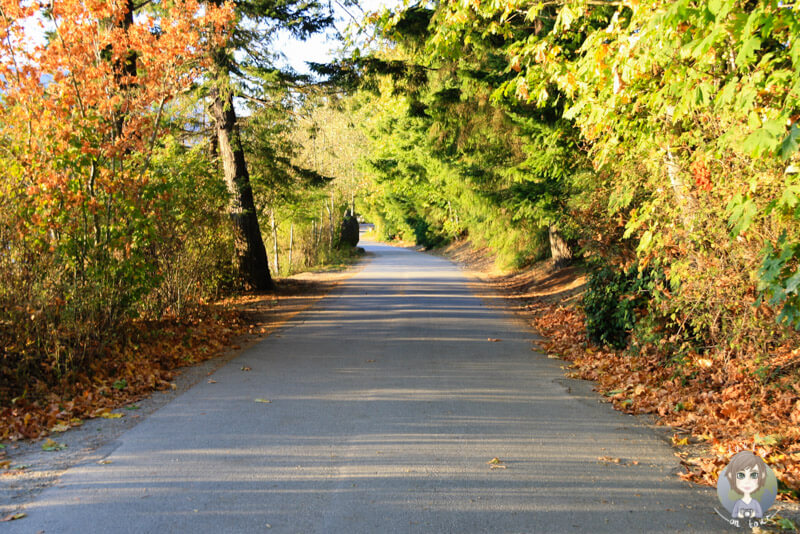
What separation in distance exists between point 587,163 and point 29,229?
9896mm

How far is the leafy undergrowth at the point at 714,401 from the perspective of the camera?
17.2ft

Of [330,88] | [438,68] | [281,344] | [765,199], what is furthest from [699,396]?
[438,68]

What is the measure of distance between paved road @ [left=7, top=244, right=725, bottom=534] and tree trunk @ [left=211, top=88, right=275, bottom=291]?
8.76 meters

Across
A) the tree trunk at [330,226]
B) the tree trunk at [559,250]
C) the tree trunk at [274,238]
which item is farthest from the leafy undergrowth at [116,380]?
the tree trunk at [330,226]

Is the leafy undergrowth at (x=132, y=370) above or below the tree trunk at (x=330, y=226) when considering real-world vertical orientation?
below

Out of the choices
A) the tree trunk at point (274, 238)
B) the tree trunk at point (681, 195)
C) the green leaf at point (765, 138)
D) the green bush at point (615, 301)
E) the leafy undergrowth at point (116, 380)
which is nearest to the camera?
the green leaf at point (765, 138)

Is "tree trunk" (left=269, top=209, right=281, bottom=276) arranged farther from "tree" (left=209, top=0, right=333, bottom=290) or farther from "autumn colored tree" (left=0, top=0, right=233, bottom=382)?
"autumn colored tree" (left=0, top=0, right=233, bottom=382)

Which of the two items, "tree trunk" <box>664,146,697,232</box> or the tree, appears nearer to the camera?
"tree trunk" <box>664,146,697,232</box>

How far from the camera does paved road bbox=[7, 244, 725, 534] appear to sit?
4.18 m

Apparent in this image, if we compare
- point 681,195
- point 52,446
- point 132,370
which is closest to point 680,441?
point 681,195

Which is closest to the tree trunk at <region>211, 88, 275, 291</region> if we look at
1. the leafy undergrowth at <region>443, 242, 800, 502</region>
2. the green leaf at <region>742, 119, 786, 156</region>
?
the leafy undergrowth at <region>443, 242, 800, 502</region>

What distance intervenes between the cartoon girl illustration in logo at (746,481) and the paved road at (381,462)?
0.20m

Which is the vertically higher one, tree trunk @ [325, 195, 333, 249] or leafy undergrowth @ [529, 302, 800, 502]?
tree trunk @ [325, 195, 333, 249]

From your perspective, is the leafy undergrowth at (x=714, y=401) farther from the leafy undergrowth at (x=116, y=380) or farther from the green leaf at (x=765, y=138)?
the leafy undergrowth at (x=116, y=380)
